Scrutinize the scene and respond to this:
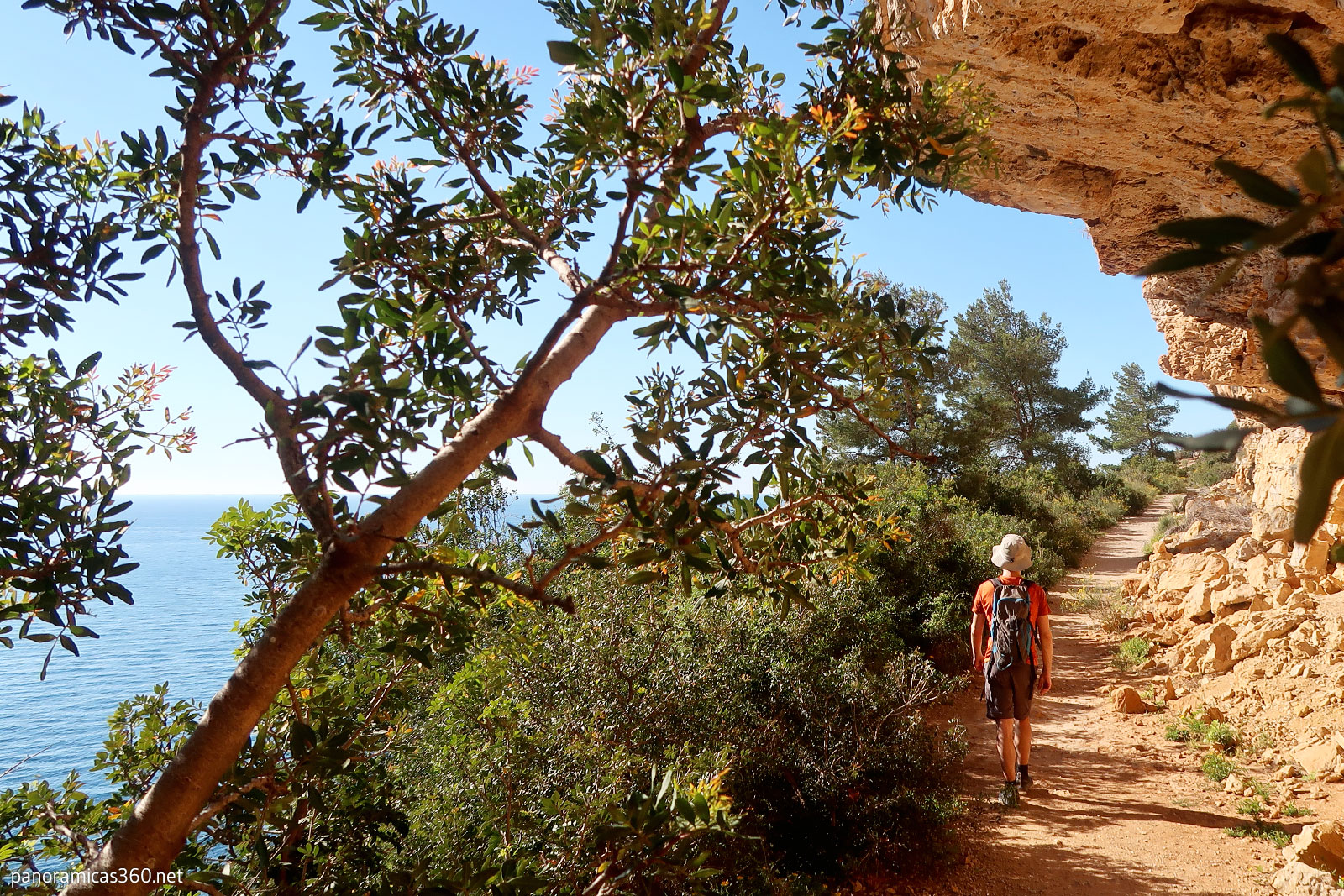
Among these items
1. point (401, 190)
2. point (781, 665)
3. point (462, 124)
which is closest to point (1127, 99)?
point (781, 665)

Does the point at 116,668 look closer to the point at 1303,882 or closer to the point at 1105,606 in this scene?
the point at 1303,882

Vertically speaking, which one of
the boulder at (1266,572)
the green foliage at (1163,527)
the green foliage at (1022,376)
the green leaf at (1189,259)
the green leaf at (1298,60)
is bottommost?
the boulder at (1266,572)

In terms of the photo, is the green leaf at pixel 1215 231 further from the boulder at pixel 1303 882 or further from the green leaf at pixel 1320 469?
the boulder at pixel 1303 882

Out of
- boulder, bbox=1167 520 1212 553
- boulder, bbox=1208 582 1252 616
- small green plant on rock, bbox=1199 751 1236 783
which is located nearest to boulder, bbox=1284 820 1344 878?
small green plant on rock, bbox=1199 751 1236 783

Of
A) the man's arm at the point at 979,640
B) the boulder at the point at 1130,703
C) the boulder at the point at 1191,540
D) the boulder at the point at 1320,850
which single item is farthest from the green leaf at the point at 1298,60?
the boulder at the point at 1191,540

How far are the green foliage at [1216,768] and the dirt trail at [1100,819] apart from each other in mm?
83

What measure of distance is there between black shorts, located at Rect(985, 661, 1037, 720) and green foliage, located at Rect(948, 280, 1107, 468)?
1882 centimetres

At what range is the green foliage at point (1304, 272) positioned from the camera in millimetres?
438

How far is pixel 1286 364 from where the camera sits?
485 millimetres

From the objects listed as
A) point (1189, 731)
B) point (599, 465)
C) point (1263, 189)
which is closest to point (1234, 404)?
point (1263, 189)

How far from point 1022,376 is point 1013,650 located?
21691mm

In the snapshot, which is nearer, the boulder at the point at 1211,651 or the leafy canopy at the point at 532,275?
the leafy canopy at the point at 532,275

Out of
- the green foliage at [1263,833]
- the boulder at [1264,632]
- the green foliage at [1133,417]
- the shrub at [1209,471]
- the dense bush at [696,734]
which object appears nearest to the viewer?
the dense bush at [696,734]

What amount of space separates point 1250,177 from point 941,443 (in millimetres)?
15356
